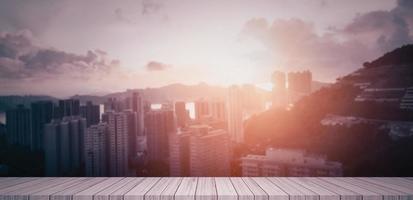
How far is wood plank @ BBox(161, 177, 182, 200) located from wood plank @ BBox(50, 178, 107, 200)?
56 centimetres

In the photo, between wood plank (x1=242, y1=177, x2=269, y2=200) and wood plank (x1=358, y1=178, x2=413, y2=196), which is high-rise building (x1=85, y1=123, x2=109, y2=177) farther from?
wood plank (x1=358, y1=178, x2=413, y2=196)

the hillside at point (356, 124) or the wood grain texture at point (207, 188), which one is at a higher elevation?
the hillside at point (356, 124)

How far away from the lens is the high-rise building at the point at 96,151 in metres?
3.04

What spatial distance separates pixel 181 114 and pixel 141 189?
3.15ft

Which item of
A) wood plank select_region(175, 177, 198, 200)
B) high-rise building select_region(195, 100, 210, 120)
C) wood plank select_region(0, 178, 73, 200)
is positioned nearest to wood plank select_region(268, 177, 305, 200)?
wood plank select_region(175, 177, 198, 200)

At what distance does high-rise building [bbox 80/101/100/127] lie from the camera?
310 centimetres

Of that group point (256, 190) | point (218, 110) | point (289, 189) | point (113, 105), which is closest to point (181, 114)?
point (218, 110)

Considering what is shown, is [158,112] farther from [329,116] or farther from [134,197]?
[329,116]

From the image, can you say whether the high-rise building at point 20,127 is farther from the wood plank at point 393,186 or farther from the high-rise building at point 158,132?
the wood plank at point 393,186

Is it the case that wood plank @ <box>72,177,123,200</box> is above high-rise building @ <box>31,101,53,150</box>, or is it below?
below

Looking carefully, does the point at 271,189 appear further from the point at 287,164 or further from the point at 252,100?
the point at 252,100

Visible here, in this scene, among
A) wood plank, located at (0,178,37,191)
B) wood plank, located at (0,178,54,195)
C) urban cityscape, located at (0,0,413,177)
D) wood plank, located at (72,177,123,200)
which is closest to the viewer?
wood plank, located at (72,177,123,200)

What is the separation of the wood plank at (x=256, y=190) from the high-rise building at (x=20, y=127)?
1.90 m

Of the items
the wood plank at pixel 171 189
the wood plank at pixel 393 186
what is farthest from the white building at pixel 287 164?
the wood plank at pixel 171 189
